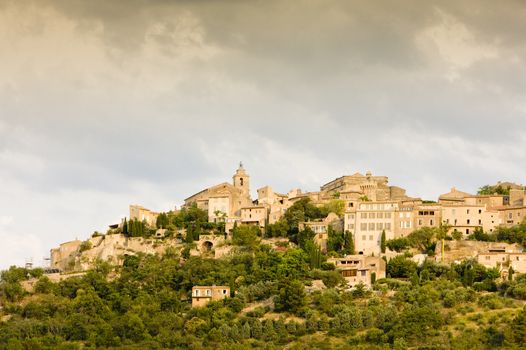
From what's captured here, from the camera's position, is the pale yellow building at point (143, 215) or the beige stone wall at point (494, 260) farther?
the pale yellow building at point (143, 215)

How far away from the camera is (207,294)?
8269 centimetres

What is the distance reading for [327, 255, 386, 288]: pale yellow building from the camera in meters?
81.8

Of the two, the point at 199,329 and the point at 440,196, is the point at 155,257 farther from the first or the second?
the point at 440,196

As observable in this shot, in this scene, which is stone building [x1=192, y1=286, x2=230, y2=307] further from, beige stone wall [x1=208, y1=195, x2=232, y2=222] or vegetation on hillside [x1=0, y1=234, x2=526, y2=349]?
beige stone wall [x1=208, y1=195, x2=232, y2=222]

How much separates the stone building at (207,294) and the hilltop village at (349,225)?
763 centimetres

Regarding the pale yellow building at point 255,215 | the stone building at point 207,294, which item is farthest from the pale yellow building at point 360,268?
the pale yellow building at point 255,215

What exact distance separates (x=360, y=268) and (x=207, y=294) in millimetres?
10439

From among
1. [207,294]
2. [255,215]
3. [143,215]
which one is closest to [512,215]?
[255,215]

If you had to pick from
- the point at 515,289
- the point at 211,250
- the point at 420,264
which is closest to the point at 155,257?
the point at 211,250

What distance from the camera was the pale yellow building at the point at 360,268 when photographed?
81750mm

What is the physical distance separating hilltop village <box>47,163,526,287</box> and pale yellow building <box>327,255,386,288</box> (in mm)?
67

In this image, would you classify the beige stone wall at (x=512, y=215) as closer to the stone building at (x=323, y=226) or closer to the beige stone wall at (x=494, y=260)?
the beige stone wall at (x=494, y=260)

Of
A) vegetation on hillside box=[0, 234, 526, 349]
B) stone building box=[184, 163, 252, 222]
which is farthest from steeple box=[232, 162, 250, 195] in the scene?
vegetation on hillside box=[0, 234, 526, 349]

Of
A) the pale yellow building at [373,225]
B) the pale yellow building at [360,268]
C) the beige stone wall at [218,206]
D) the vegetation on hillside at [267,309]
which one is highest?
the beige stone wall at [218,206]
